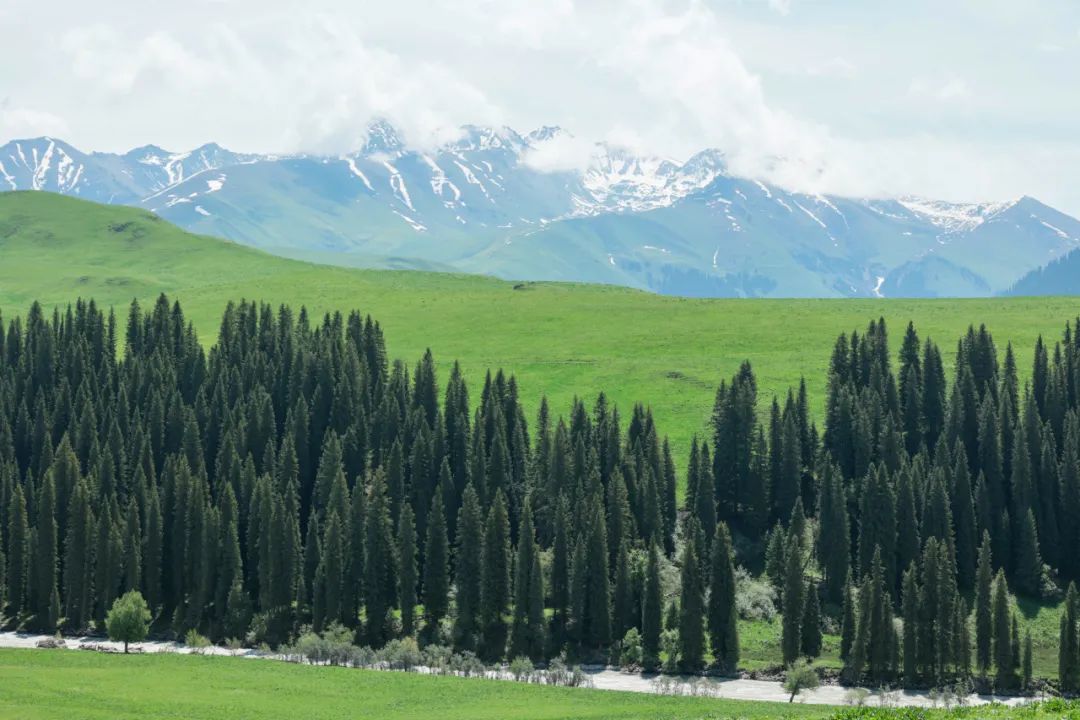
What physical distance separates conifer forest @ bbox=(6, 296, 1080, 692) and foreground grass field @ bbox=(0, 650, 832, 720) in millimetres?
18815

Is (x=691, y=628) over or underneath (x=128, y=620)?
over

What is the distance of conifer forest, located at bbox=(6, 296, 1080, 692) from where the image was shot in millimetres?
129125

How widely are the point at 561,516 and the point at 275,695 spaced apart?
45.3 m

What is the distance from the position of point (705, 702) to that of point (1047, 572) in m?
60.1

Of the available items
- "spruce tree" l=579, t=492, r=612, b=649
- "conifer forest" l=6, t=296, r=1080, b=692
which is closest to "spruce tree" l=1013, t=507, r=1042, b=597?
"conifer forest" l=6, t=296, r=1080, b=692

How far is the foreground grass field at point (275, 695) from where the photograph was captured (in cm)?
9494

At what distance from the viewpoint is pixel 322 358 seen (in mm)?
188750

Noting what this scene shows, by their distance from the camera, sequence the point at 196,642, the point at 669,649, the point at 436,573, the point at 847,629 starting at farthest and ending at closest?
1. the point at 436,573
2. the point at 196,642
3. the point at 669,649
4. the point at 847,629

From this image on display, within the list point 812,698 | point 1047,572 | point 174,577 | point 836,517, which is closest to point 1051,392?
point 1047,572

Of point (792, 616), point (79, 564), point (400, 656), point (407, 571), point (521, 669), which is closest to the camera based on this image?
point (521, 669)

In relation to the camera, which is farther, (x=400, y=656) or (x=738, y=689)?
(x=400, y=656)

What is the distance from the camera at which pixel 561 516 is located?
141 metres

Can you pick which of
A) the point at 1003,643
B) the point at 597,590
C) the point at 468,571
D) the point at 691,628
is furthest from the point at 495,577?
the point at 1003,643

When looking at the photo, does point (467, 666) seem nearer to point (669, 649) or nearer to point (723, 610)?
point (669, 649)
